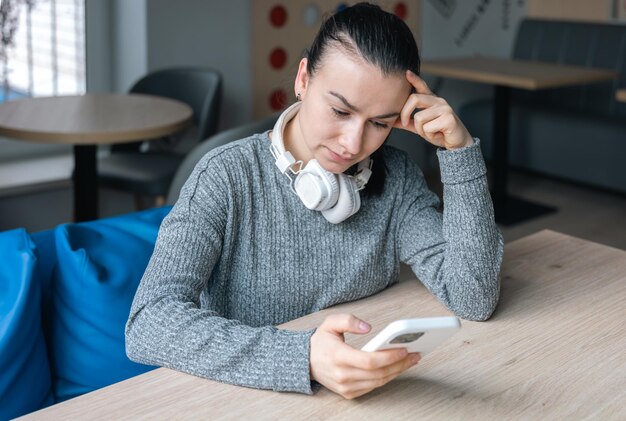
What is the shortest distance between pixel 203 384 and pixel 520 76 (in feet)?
12.2

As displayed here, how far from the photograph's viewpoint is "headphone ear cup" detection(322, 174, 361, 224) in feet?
4.74

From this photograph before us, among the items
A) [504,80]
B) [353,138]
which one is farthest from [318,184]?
[504,80]

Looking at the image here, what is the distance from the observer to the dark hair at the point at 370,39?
4.44ft

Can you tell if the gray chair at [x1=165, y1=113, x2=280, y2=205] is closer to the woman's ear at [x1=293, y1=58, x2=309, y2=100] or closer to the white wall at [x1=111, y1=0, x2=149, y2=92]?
the woman's ear at [x1=293, y1=58, x2=309, y2=100]

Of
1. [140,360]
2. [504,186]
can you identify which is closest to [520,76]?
[504,186]

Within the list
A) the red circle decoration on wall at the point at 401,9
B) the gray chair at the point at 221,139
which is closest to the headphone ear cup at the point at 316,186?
the gray chair at the point at 221,139

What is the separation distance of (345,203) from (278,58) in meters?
3.70

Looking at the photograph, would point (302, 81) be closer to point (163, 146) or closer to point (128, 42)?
point (163, 146)

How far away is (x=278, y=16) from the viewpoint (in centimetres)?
494

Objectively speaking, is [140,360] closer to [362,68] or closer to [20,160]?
[362,68]

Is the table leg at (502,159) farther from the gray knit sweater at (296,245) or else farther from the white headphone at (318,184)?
the white headphone at (318,184)

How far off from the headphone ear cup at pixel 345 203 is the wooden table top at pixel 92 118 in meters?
1.78

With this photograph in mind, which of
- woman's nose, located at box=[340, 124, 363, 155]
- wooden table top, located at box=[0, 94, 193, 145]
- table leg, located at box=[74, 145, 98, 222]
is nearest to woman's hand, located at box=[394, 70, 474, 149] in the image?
woman's nose, located at box=[340, 124, 363, 155]

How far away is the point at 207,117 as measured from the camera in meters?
4.01
